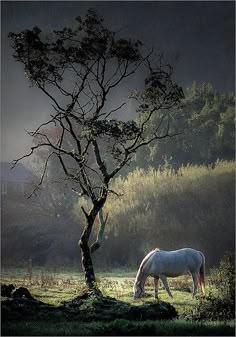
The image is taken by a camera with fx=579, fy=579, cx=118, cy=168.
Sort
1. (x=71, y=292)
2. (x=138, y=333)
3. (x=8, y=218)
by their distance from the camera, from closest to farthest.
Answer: (x=138, y=333) < (x=71, y=292) < (x=8, y=218)

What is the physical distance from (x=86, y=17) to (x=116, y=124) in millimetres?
1656

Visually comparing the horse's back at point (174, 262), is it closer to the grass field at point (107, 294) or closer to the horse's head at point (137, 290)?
the grass field at point (107, 294)

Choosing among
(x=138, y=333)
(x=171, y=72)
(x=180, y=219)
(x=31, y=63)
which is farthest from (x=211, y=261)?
(x=31, y=63)

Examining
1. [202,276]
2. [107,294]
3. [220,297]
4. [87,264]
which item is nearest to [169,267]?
[202,276]

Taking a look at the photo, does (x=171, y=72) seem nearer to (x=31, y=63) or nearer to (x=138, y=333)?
(x=31, y=63)

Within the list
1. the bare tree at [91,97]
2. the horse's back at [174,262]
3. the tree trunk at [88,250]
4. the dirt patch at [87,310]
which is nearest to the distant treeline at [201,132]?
the bare tree at [91,97]

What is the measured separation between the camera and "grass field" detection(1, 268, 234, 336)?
7566 millimetres

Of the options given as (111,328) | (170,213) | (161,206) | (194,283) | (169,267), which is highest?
(161,206)

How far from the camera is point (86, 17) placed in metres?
8.38

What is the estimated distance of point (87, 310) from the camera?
772 cm

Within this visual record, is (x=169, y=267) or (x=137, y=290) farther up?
(x=169, y=267)

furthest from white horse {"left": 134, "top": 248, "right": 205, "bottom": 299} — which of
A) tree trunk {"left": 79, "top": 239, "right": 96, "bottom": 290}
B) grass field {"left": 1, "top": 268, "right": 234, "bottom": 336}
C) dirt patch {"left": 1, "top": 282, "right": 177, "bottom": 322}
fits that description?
tree trunk {"left": 79, "top": 239, "right": 96, "bottom": 290}

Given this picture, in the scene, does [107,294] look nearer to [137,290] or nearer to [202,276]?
[137,290]

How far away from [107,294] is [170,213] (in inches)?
71.5
